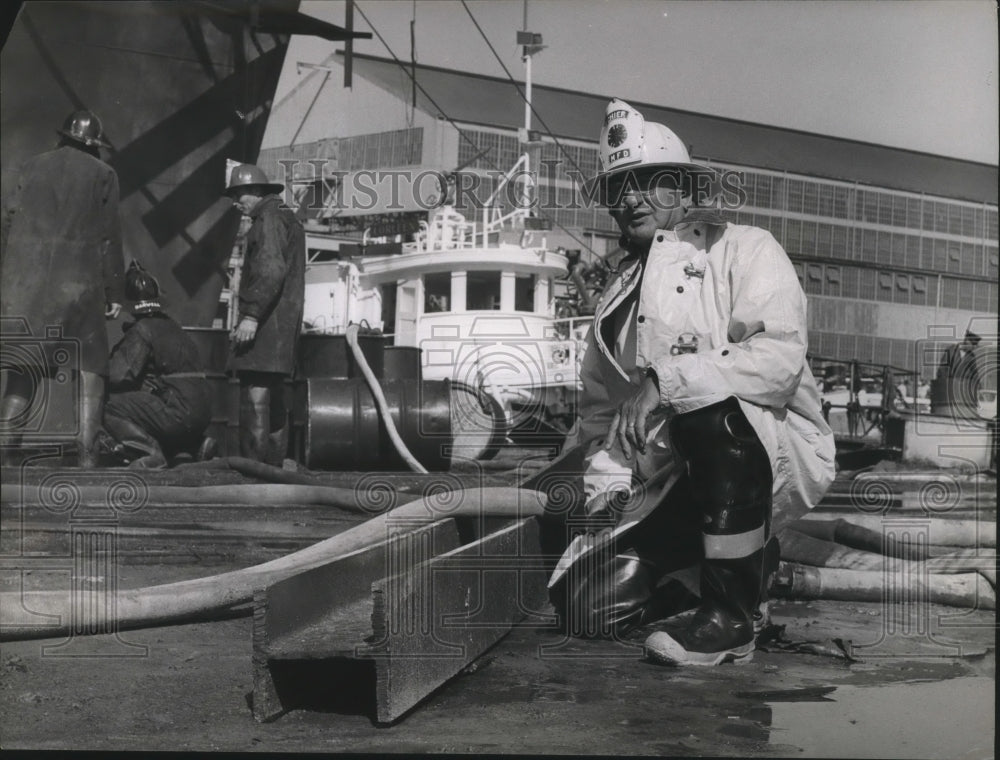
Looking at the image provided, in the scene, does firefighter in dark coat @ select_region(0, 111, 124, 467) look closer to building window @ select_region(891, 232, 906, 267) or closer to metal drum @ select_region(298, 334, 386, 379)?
metal drum @ select_region(298, 334, 386, 379)

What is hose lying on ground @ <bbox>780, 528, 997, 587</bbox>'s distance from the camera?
3209mm

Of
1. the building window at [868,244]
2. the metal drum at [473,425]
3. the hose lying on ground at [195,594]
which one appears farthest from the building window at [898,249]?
the hose lying on ground at [195,594]

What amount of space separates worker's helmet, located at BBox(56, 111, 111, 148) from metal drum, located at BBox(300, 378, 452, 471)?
170 centimetres

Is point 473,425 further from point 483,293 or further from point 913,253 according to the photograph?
point 913,253

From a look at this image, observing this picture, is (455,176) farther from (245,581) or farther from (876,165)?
(245,581)

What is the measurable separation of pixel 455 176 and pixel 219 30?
290cm

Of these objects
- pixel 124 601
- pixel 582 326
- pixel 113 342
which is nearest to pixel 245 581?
pixel 124 601

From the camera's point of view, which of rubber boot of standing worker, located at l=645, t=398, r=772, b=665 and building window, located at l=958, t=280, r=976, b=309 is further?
building window, located at l=958, t=280, r=976, b=309

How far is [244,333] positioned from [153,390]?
32.1 inches

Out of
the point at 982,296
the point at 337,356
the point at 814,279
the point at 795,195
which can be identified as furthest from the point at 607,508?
the point at 982,296

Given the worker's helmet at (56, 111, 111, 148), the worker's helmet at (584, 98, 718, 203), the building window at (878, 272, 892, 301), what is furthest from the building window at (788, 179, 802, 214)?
the building window at (878, 272, 892, 301)

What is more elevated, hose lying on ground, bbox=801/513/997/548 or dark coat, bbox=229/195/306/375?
dark coat, bbox=229/195/306/375

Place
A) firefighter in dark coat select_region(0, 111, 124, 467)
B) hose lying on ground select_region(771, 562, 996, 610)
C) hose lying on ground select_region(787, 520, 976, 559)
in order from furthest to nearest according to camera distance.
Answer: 1. firefighter in dark coat select_region(0, 111, 124, 467)
2. hose lying on ground select_region(787, 520, 976, 559)
3. hose lying on ground select_region(771, 562, 996, 610)

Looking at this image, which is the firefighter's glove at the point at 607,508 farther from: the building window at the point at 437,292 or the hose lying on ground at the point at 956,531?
Answer: the building window at the point at 437,292
